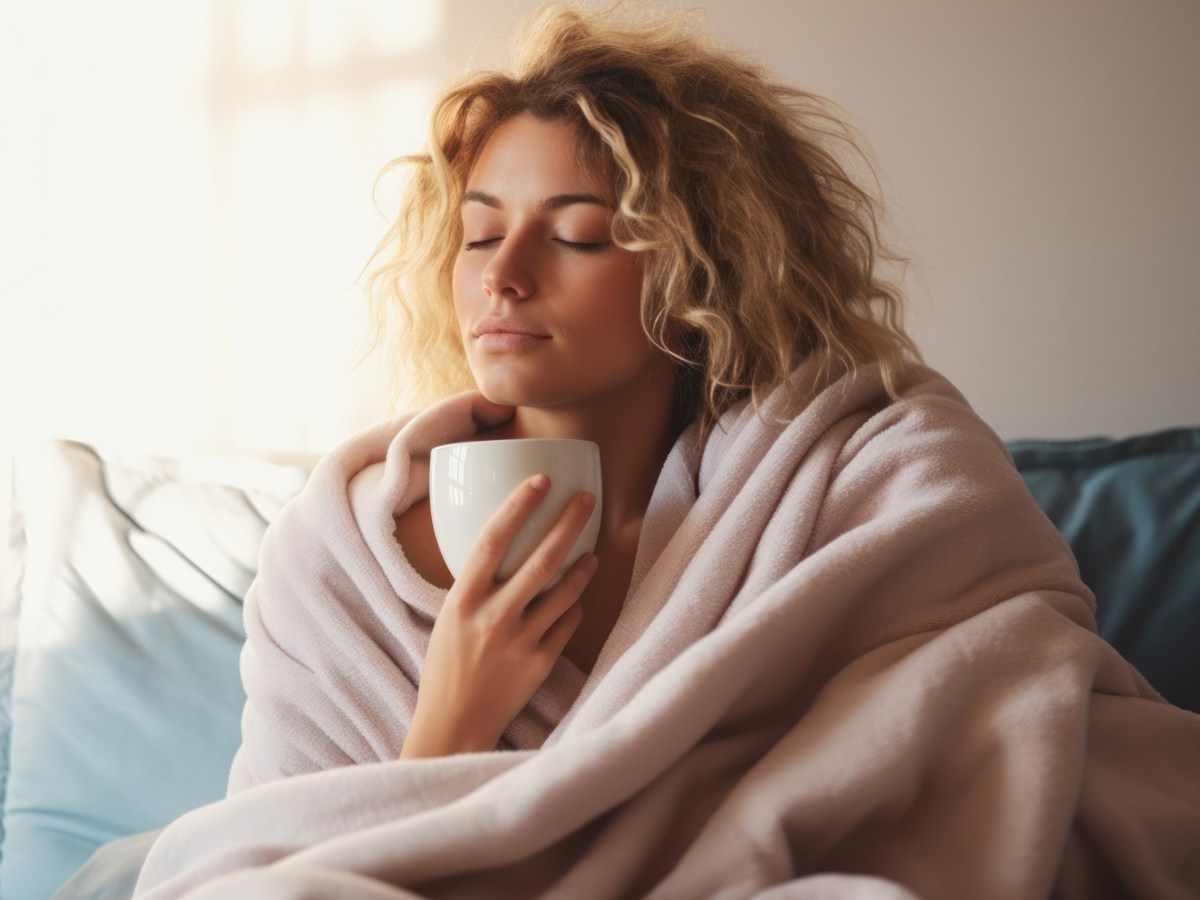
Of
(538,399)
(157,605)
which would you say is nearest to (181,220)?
(157,605)

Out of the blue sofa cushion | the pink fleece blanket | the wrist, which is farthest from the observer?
the blue sofa cushion

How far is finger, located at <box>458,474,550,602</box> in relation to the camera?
3.04 feet

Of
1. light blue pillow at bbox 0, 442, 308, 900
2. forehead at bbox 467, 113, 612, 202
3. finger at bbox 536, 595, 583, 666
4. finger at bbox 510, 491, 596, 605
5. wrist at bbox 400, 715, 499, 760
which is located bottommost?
light blue pillow at bbox 0, 442, 308, 900

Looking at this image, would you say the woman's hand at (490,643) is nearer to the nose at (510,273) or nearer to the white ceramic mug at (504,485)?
the white ceramic mug at (504,485)

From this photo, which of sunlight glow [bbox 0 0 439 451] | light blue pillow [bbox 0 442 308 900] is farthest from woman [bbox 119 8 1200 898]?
sunlight glow [bbox 0 0 439 451]

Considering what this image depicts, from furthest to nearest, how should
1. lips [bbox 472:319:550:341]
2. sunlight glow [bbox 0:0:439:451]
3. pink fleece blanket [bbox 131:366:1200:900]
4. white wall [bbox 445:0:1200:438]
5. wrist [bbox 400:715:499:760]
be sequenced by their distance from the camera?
1. sunlight glow [bbox 0:0:439:451]
2. white wall [bbox 445:0:1200:438]
3. lips [bbox 472:319:550:341]
4. wrist [bbox 400:715:499:760]
5. pink fleece blanket [bbox 131:366:1200:900]

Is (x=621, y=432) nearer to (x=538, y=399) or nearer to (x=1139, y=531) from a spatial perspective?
(x=538, y=399)

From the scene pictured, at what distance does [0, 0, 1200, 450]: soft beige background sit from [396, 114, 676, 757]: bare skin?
65cm

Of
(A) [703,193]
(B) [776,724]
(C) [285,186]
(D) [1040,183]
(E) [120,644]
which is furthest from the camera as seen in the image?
(C) [285,186]

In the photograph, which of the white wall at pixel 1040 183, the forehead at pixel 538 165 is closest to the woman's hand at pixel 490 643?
the forehead at pixel 538 165

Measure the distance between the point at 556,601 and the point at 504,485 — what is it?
118mm

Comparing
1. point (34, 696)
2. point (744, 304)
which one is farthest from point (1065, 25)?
point (34, 696)

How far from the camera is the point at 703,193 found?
1152mm

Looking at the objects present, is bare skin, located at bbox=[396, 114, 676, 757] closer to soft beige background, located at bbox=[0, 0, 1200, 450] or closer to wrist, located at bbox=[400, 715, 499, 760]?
wrist, located at bbox=[400, 715, 499, 760]
